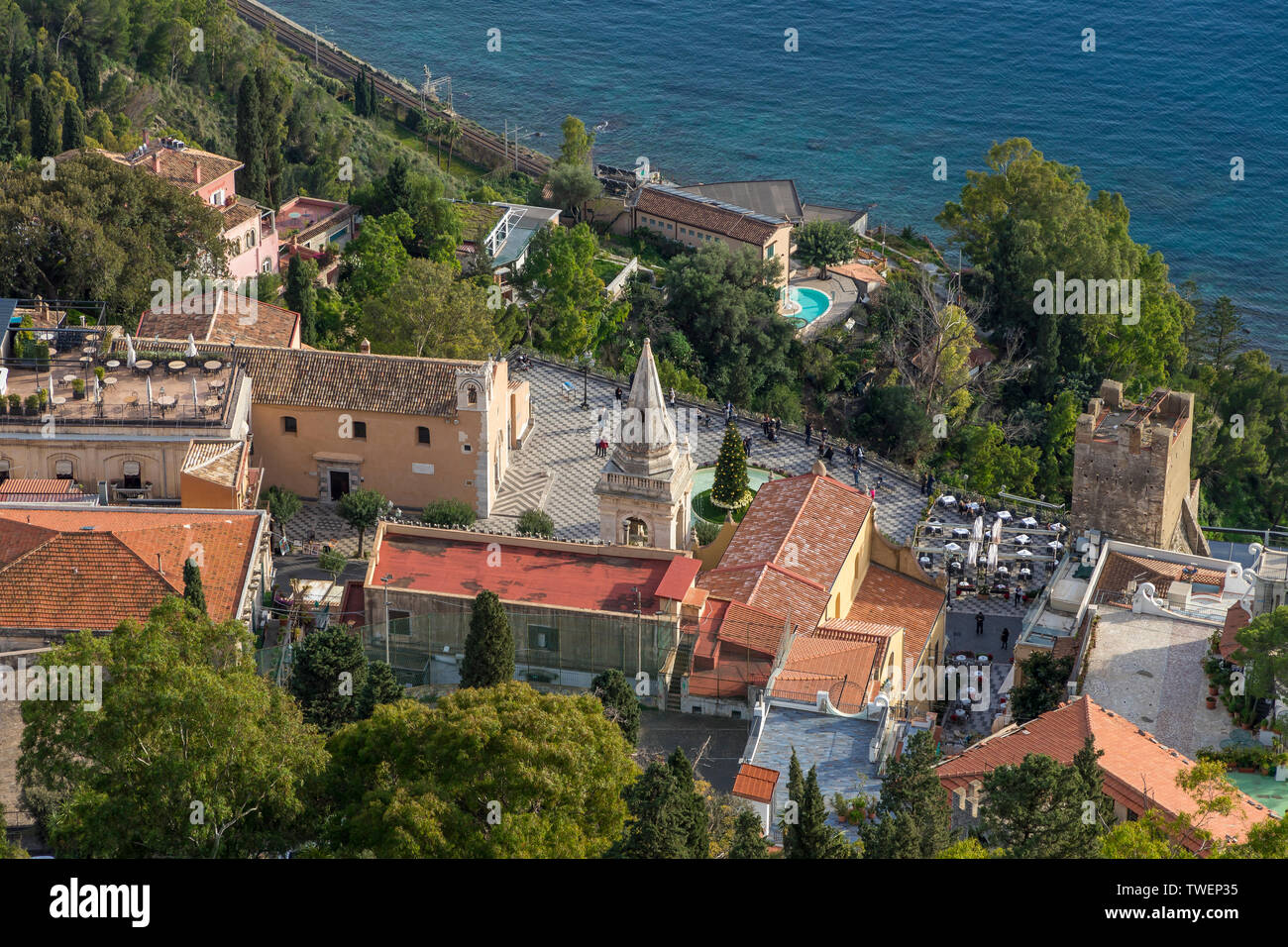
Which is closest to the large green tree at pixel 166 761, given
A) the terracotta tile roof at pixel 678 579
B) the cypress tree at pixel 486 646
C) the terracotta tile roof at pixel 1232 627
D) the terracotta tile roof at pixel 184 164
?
the cypress tree at pixel 486 646

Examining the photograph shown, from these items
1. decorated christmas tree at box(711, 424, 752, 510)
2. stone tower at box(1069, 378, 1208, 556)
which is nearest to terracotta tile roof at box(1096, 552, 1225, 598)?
stone tower at box(1069, 378, 1208, 556)

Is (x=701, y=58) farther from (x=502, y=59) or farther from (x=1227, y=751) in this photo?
(x=1227, y=751)

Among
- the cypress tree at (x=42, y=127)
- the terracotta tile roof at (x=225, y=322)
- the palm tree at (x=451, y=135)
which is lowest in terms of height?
the terracotta tile roof at (x=225, y=322)

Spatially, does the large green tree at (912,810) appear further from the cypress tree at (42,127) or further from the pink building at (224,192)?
the cypress tree at (42,127)

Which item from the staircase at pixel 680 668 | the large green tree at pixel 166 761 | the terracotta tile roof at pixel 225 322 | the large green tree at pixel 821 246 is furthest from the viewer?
the large green tree at pixel 821 246

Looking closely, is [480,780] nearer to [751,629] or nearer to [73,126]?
[751,629]

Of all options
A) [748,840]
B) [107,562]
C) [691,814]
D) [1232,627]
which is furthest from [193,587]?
Answer: [1232,627]

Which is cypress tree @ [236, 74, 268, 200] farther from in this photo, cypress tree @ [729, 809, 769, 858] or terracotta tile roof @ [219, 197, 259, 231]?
cypress tree @ [729, 809, 769, 858]

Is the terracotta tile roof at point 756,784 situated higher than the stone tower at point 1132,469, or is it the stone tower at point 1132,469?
the stone tower at point 1132,469
